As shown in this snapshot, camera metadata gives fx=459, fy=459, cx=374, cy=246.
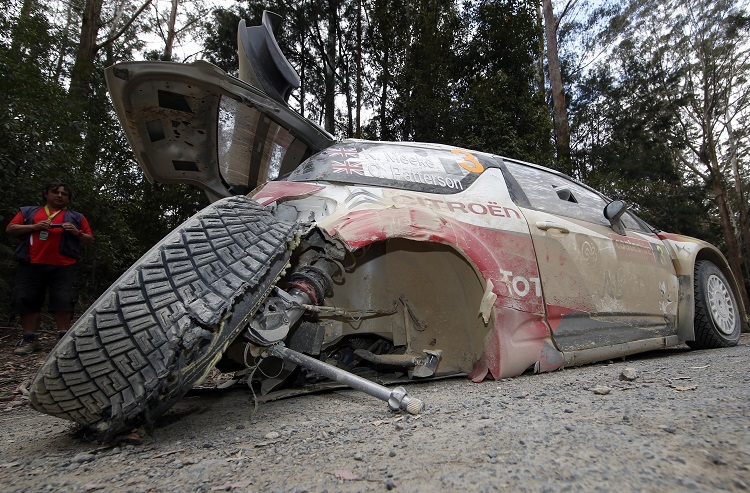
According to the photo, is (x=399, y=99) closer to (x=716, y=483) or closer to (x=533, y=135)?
(x=533, y=135)

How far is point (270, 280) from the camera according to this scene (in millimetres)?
1753

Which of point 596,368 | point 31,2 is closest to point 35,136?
point 31,2

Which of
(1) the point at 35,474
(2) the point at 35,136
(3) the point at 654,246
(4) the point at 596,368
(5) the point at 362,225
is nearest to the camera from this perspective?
(1) the point at 35,474

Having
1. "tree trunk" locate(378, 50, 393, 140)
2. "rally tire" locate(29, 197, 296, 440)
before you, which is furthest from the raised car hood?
"tree trunk" locate(378, 50, 393, 140)

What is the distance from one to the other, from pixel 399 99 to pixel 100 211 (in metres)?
7.87

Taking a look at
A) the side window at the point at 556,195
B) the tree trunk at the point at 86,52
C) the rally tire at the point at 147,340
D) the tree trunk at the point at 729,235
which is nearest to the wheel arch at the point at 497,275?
the side window at the point at 556,195

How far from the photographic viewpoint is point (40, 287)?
4227 millimetres

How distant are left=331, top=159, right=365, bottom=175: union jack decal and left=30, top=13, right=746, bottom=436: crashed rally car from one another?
0.01 m

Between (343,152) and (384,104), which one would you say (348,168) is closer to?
(343,152)

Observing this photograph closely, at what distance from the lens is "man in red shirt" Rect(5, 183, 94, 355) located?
13.6ft

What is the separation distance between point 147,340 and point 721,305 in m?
4.82

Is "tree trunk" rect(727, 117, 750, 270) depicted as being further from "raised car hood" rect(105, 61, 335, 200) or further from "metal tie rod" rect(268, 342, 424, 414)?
"metal tie rod" rect(268, 342, 424, 414)

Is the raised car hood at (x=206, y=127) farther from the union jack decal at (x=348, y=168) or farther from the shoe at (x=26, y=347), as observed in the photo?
the shoe at (x=26, y=347)

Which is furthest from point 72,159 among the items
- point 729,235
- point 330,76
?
point 729,235
